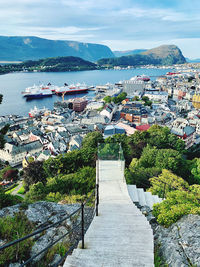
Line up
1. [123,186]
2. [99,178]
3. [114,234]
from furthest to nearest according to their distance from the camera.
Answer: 1. [99,178]
2. [123,186]
3. [114,234]

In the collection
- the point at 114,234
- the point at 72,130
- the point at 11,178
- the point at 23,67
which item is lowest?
the point at 11,178

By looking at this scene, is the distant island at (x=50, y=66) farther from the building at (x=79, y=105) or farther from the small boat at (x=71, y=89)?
the building at (x=79, y=105)

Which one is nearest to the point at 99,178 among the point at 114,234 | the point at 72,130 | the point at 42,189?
the point at 114,234

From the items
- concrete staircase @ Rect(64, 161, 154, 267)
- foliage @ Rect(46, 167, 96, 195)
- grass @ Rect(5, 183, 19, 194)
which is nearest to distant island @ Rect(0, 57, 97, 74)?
grass @ Rect(5, 183, 19, 194)

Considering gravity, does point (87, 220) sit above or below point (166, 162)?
above

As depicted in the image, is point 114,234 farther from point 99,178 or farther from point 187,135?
point 187,135

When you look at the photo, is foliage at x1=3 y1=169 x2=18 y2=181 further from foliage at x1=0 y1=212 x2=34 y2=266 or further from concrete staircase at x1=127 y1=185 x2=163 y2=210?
foliage at x1=0 y1=212 x2=34 y2=266

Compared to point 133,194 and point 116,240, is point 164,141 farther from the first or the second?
point 116,240
